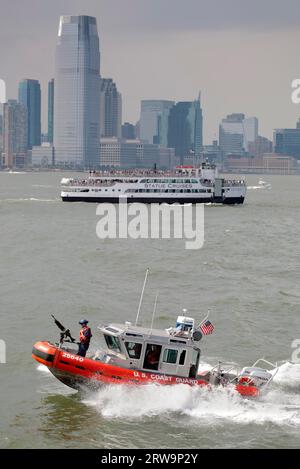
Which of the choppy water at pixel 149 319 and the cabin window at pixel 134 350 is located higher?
the cabin window at pixel 134 350

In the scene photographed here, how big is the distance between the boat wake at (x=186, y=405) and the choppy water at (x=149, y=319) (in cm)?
3

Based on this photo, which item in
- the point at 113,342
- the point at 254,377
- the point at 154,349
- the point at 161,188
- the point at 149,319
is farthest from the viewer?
the point at 161,188

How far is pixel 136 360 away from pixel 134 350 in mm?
323

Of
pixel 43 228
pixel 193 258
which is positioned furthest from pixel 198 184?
pixel 193 258

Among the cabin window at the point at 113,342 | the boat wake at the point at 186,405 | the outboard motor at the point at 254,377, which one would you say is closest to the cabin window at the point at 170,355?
the boat wake at the point at 186,405

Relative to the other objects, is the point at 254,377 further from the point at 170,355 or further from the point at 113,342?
the point at 113,342

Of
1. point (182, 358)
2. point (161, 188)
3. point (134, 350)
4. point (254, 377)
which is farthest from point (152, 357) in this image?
point (161, 188)

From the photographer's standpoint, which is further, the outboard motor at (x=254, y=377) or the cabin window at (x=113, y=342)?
the outboard motor at (x=254, y=377)

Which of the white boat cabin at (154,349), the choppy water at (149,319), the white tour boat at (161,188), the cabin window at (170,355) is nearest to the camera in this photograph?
the choppy water at (149,319)

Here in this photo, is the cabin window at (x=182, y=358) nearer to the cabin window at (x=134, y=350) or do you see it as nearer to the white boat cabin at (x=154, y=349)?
the white boat cabin at (x=154, y=349)

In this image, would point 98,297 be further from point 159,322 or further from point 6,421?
point 6,421

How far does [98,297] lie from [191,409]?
18.3 m

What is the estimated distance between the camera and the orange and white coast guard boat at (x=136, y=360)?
2667 centimetres

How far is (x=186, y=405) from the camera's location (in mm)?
26859
